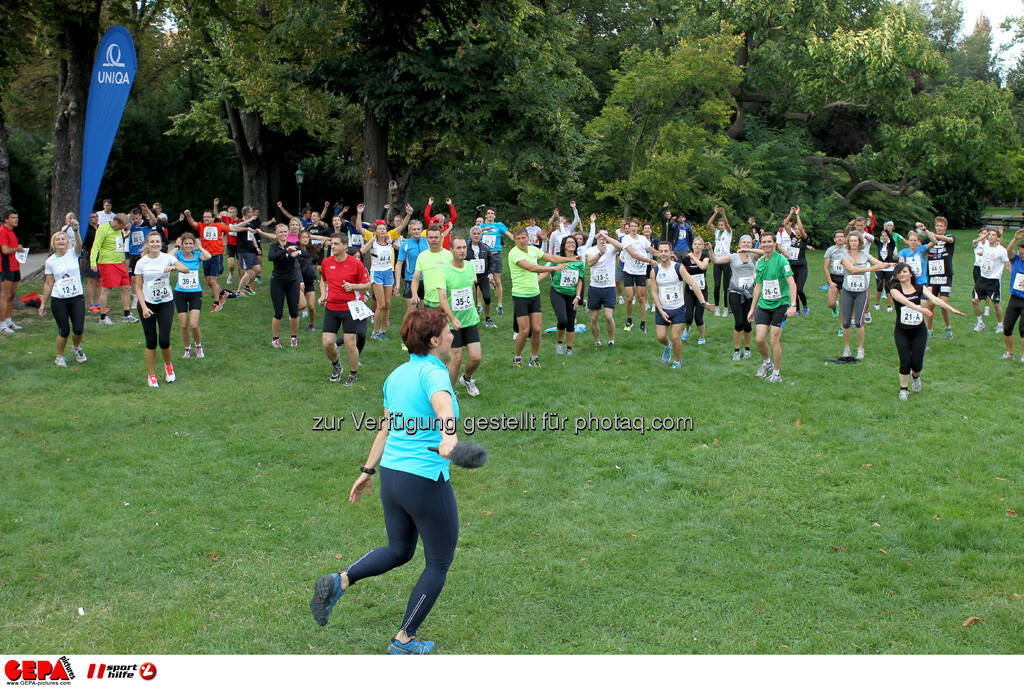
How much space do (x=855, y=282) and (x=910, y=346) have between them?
91.8 inches

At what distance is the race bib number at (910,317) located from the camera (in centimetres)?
1071

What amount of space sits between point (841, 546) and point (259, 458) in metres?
5.45

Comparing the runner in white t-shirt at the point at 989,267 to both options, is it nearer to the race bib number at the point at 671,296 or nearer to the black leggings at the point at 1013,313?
the black leggings at the point at 1013,313

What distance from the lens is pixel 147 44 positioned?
102 feet

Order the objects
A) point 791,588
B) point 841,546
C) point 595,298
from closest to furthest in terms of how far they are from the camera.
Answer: point 791,588, point 841,546, point 595,298

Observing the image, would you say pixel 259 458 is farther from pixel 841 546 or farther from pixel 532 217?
pixel 532 217

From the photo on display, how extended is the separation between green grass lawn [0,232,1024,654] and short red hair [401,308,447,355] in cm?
182

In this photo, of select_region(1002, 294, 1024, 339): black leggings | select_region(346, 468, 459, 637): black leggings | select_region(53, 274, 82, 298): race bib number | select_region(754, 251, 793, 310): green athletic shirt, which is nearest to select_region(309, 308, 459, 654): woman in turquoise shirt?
select_region(346, 468, 459, 637): black leggings

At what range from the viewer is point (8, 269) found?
45.5 feet

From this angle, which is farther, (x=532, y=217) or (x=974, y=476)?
(x=532, y=217)

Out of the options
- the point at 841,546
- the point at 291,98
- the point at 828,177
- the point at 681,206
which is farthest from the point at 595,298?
the point at 828,177

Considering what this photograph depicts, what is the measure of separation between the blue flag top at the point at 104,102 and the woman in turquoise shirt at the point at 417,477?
502 inches

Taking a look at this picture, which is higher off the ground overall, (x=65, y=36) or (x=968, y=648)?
(x=65, y=36)

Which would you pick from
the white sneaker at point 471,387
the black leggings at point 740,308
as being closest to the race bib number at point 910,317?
the black leggings at point 740,308
